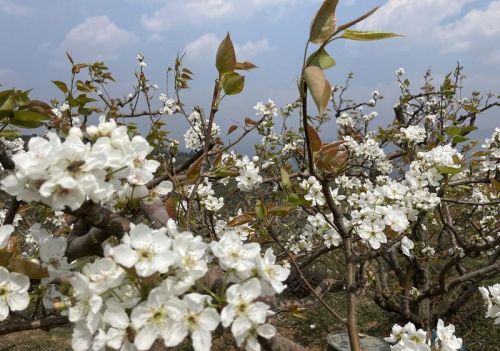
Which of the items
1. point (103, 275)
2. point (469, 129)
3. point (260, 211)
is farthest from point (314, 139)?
point (469, 129)

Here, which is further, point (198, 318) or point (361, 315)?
point (361, 315)

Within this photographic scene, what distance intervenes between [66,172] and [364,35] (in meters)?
0.60

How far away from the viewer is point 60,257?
3.08 ft

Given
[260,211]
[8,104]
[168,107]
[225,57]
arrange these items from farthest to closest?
[168,107] → [260,211] → [8,104] → [225,57]

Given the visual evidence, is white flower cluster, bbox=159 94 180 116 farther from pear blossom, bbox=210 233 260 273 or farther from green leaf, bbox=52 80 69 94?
pear blossom, bbox=210 233 260 273

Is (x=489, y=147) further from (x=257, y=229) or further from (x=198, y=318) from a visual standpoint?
(x=198, y=318)

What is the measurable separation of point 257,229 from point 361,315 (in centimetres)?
496

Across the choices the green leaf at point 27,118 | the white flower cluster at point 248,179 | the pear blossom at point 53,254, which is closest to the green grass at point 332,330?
the white flower cluster at point 248,179

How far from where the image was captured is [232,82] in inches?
49.2

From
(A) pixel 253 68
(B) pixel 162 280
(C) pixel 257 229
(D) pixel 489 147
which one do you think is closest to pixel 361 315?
(D) pixel 489 147

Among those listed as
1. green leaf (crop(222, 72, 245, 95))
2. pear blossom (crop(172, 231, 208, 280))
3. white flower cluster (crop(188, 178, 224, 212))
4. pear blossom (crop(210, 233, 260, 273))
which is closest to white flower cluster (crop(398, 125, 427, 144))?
white flower cluster (crop(188, 178, 224, 212))

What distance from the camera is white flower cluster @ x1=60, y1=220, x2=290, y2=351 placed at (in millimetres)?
754

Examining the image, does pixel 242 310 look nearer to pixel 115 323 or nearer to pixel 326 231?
pixel 115 323

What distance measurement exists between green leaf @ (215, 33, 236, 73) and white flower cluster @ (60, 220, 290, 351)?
52 cm
